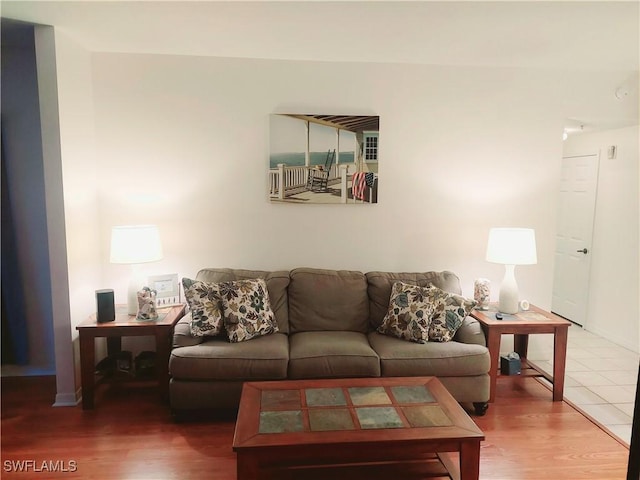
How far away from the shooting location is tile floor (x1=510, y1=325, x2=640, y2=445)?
273 cm

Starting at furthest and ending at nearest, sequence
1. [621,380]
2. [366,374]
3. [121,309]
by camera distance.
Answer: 1. [621,380]
2. [121,309]
3. [366,374]

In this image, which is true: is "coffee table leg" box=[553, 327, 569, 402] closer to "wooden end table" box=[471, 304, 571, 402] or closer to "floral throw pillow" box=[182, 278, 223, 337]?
"wooden end table" box=[471, 304, 571, 402]

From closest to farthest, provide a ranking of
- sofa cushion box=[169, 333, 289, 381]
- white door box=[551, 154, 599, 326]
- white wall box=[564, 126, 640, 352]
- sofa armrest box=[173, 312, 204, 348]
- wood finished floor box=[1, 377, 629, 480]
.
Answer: wood finished floor box=[1, 377, 629, 480], sofa cushion box=[169, 333, 289, 381], sofa armrest box=[173, 312, 204, 348], white wall box=[564, 126, 640, 352], white door box=[551, 154, 599, 326]

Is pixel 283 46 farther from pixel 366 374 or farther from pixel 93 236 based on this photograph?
pixel 366 374

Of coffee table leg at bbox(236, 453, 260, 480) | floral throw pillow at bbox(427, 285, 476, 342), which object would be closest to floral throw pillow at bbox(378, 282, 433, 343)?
floral throw pillow at bbox(427, 285, 476, 342)

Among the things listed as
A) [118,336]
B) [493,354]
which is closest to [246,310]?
[118,336]

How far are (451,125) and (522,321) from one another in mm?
1608

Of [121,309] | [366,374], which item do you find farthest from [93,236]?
[366,374]

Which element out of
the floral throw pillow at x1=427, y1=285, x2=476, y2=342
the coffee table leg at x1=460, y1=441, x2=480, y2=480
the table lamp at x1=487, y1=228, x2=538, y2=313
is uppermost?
the table lamp at x1=487, y1=228, x2=538, y2=313

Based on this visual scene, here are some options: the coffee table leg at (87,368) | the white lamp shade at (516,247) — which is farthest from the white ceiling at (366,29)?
the coffee table leg at (87,368)

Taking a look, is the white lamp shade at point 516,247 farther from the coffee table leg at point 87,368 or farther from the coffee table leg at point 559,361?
the coffee table leg at point 87,368

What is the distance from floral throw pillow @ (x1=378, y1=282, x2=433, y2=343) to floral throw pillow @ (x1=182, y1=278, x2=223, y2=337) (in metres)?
1.16

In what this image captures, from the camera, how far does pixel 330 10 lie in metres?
2.29

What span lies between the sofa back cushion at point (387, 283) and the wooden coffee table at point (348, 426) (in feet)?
2.82
